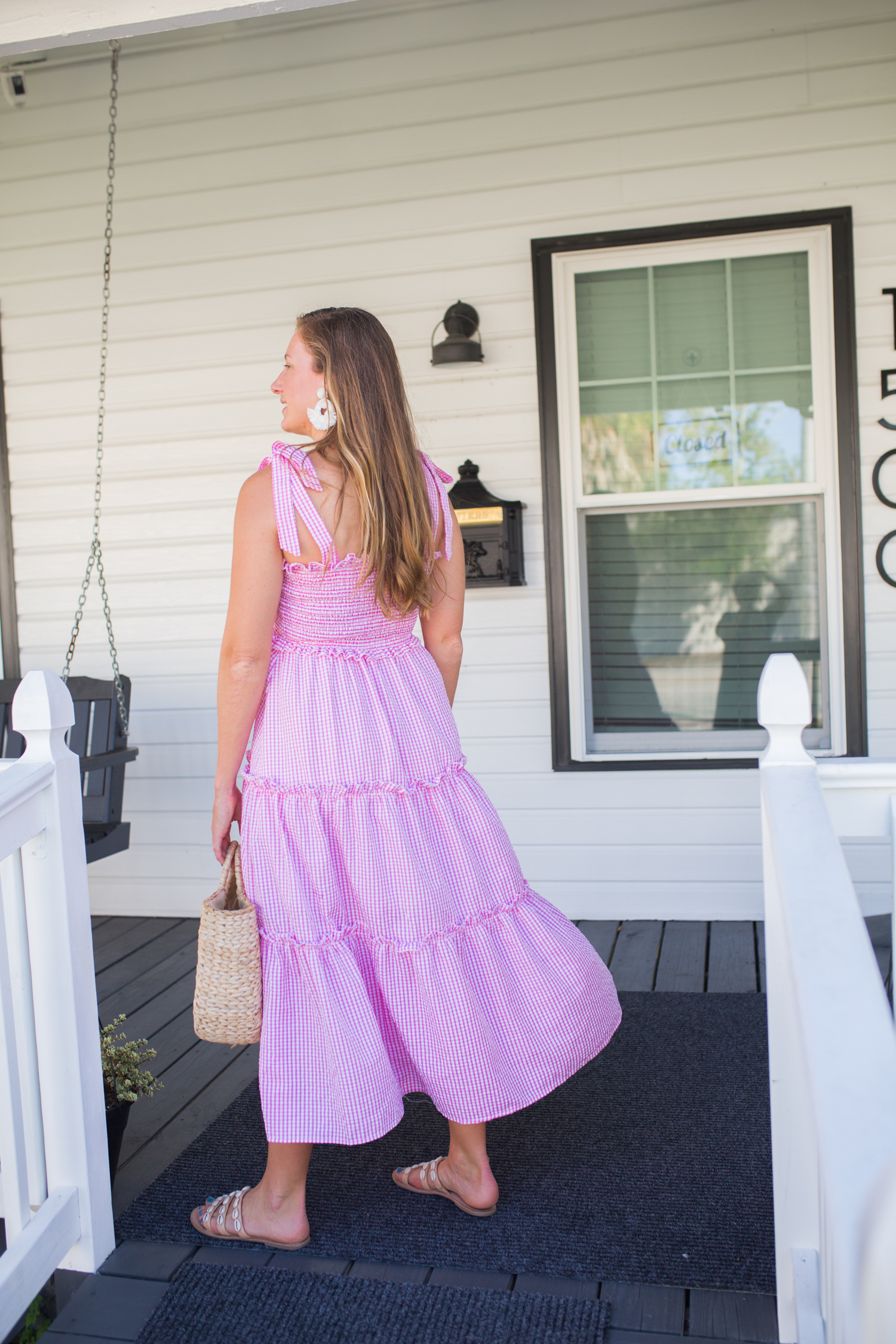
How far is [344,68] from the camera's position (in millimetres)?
3756

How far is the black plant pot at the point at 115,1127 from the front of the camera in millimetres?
2059

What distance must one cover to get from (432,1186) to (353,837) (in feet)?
2.33

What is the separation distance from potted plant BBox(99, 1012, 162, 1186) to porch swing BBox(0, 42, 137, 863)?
1.13 meters

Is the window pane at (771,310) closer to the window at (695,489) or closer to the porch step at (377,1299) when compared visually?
the window at (695,489)

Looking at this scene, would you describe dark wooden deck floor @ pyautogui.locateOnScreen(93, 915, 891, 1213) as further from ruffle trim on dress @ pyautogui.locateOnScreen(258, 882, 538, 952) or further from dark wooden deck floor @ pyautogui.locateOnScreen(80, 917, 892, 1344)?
ruffle trim on dress @ pyautogui.locateOnScreen(258, 882, 538, 952)

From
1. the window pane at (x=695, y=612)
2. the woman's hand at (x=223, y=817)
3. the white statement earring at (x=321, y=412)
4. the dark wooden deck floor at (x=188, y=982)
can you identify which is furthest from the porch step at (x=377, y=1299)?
the window pane at (x=695, y=612)

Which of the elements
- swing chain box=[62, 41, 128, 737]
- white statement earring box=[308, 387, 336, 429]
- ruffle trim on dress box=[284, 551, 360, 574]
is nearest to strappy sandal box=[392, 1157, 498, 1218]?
ruffle trim on dress box=[284, 551, 360, 574]

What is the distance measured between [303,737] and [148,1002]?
1.65m

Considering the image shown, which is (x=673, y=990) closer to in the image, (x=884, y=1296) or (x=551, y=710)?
(x=551, y=710)

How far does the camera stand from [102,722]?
11.9 ft

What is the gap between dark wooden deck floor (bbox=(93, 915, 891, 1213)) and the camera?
94.3 inches

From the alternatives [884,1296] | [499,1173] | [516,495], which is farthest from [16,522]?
[884,1296]

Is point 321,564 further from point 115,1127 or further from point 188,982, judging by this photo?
point 188,982

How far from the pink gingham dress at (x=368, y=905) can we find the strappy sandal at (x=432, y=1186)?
21cm
